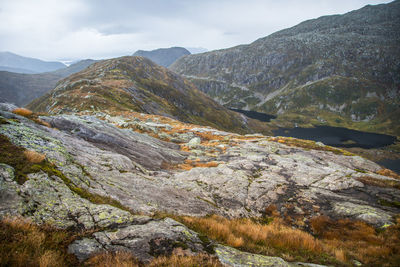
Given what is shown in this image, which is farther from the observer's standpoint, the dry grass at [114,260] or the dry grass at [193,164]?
the dry grass at [193,164]

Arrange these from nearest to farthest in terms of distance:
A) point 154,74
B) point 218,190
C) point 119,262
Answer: point 119,262
point 218,190
point 154,74

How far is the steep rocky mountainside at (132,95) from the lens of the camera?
7612 centimetres

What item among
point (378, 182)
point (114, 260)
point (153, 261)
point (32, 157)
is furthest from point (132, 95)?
point (153, 261)

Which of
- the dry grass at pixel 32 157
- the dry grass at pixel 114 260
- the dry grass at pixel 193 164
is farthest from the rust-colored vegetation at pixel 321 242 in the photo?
the dry grass at pixel 193 164

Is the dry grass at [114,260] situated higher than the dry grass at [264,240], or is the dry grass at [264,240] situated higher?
the dry grass at [114,260]

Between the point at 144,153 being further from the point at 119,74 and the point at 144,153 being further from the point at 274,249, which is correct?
the point at 119,74

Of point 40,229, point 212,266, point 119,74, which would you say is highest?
point 119,74

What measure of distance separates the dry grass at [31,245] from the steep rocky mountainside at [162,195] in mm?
423

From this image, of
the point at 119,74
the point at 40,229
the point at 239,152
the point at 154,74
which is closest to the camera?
the point at 40,229

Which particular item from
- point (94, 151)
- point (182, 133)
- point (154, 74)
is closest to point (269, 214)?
point (94, 151)

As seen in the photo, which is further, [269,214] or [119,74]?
[119,74]

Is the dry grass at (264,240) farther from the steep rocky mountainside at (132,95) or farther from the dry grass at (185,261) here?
the steep rocky mountainside at (132,95)

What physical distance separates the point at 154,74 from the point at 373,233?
188 m

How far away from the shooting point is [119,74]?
138 meters
